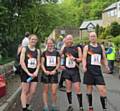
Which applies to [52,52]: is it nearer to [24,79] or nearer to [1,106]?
[24,79]

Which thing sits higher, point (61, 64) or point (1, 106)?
point (61, 64)

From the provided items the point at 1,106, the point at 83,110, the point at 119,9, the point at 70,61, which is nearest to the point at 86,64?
the point at 70,61

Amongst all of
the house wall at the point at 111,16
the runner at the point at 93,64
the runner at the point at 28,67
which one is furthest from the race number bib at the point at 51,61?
the house wall at the point at 111,16

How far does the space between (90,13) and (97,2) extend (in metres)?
6.65

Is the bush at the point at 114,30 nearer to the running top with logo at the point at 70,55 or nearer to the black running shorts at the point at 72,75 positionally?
the running top with logo at the point at 70,55

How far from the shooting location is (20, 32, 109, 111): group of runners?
10.7 meters

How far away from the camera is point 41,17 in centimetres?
4966

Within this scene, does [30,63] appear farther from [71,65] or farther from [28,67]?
[71,65]

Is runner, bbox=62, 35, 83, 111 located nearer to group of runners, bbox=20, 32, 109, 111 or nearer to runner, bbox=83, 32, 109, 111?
group of runners, bbox=20, 32, 109, 111

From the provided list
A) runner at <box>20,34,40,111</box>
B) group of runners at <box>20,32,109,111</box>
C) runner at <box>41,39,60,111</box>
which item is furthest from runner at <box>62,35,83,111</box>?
runner at <box>20,34,40,111</box>

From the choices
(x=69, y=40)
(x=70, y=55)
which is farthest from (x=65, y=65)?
(x=69, y=40)

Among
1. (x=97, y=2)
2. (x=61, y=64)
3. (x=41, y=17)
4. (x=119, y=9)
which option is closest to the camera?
(x=61, y=64)

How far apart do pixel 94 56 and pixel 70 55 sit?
0.76 metres

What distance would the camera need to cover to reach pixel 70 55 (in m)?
11.3
